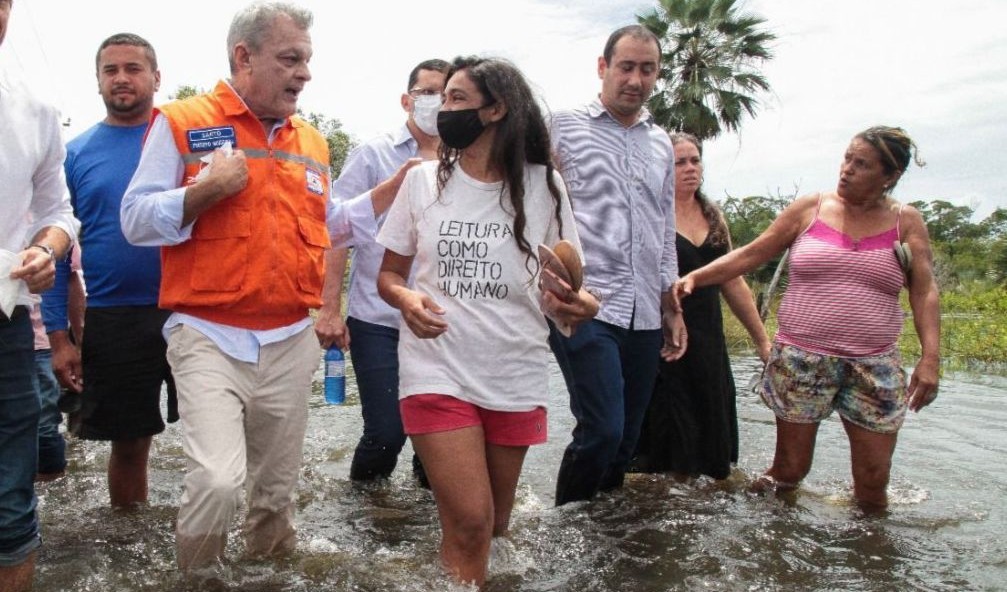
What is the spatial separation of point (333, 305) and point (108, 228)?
1.16 metres

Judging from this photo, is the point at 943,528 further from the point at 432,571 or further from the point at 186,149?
the point at 186,149

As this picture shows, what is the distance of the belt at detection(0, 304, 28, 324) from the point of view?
3128 millimetres

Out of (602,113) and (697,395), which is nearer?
(602,113)

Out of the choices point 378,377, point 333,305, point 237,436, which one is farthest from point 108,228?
point 237,436

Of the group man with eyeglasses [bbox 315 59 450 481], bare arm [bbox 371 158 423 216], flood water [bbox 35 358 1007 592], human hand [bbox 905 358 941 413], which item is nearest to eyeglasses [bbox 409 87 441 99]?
man with eyeglasses [bbox 315 59 450 481]

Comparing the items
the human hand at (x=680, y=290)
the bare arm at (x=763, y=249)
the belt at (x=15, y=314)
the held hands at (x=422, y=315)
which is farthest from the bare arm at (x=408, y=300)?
the bare arm at (x=763, y=249)

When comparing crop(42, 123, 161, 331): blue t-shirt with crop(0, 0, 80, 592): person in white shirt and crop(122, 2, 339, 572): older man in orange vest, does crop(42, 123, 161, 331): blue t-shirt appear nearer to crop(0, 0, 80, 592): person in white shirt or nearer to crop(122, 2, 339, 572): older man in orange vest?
crop(122, 2, 339, 572): older man in orange vest

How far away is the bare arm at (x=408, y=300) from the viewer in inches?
127

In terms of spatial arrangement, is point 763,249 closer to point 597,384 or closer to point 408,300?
point 597,384

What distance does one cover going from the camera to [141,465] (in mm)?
4840

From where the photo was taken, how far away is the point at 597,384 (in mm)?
4625

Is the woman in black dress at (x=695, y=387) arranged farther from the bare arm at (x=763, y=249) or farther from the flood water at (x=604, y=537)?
the bare arm at (x=763, y=249)

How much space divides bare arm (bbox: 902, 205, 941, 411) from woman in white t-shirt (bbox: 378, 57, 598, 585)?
2308 millimetres

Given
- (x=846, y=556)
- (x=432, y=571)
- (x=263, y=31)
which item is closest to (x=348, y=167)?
(x=263, y=31)
